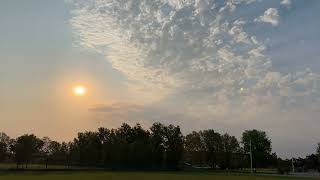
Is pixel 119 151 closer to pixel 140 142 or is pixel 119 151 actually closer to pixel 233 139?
pixel 140 142

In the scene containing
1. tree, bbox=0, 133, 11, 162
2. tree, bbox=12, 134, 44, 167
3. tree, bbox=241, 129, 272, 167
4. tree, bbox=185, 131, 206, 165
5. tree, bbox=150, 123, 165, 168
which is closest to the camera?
tree, bbox=12, 134, 44, 167

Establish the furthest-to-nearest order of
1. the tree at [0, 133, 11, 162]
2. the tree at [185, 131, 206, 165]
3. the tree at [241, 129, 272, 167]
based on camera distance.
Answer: the tree at [241, 129, 272, 167]
the tree at [185, 131, 206, 165]
the tree at [0, 133, 11, 162]

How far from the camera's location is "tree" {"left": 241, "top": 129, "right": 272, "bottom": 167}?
14850 centimetres

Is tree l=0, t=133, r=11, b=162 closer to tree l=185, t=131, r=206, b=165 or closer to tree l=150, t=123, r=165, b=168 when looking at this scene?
tree l=150, t=123, r=165, b=168

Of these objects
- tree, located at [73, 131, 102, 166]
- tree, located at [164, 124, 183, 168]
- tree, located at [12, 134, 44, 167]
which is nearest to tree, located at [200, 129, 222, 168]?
tree, located at [164, 124, 183, 168]

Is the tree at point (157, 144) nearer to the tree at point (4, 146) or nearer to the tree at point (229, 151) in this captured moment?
the tree at point (229, 151)

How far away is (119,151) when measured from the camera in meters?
108

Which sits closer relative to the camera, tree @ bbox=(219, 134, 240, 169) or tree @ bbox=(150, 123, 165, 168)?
tree @ bbox=(150, 123, 165, 168)

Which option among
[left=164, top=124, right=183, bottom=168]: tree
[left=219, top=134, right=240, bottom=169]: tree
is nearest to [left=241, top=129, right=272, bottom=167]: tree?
[left=219, top=134, right=240, bottom=169]: tree

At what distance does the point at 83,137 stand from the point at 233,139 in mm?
45387

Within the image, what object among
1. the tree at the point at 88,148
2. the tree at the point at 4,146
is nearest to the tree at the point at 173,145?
the tree at the point at 88,148

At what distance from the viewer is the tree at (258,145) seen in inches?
5846

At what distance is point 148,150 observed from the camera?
112 meters

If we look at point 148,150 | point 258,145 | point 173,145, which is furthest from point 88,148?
point 258,145
